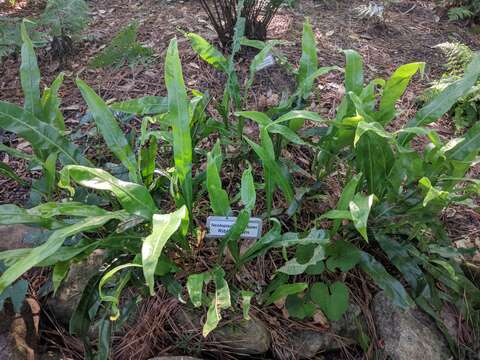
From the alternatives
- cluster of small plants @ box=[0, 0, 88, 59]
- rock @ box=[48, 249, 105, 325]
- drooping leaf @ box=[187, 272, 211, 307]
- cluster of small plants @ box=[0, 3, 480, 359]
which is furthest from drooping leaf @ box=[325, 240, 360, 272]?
cluster of small plants @ box=[0, 0, 88, 59]

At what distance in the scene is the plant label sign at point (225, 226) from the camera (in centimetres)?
146

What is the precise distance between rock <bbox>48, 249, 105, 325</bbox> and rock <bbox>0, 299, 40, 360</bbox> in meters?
0.07

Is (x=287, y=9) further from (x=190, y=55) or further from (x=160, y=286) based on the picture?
(x=160, y=286)

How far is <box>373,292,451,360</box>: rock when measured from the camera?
5.09ft

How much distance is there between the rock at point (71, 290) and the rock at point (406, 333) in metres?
1.12

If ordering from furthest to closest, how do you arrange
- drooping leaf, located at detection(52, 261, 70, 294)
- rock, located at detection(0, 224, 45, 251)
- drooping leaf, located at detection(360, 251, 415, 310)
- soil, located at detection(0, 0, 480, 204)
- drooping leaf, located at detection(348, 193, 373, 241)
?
soil, located at detection(0, 0, 480, 204)
rock, located at detection(0, 224, 45, 251)
drooping leaf, located at detection(360, 251, 415, 310)
drooping leaf, located at detection(52, 261, 70, 294)
drooping leaf, located at detection(348, 193, 373, 241)

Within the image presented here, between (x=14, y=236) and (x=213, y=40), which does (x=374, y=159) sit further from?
(x=213, y=40)

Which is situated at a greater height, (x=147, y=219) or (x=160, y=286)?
(x=147, y=219)

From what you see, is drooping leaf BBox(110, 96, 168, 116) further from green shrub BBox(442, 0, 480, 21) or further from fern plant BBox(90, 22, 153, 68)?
green shrub BBox(442, 0, 480, 21)

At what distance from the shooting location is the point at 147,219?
4.56 ft

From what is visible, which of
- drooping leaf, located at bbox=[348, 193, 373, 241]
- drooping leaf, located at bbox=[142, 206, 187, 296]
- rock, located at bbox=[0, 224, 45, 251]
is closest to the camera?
drooping leaf, located at bbox=[142, 206, 187, 296]

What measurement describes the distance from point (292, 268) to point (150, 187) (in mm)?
622

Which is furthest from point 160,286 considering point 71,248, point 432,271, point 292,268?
point 432,271

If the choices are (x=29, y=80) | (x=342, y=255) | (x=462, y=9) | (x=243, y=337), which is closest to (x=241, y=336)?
(x=243, y=337)
